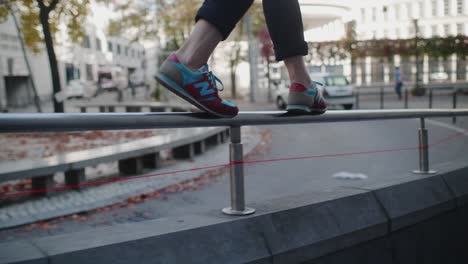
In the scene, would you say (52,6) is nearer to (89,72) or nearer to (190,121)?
(190,121)

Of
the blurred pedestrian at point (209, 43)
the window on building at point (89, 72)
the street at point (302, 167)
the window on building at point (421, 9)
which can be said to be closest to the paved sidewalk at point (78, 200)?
the street at point (302, 167)

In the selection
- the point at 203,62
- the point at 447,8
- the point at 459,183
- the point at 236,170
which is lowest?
the point at 459,183

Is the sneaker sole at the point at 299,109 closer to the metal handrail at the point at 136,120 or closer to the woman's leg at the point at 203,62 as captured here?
the metal handrail at the point at 136,120

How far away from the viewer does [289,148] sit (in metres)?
11.6

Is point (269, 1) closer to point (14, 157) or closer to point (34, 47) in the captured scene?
point (14, 157)

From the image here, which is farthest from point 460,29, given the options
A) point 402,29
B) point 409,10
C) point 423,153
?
point 423,153

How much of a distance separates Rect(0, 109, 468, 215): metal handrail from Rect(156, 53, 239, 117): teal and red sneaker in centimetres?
5

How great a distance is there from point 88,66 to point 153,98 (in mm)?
24833

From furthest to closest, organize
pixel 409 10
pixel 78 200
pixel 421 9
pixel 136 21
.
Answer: pixel 409 10, pixel 421 9, pixel 136 21, pixel 78 200

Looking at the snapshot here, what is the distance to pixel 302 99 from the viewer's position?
7.58 ft

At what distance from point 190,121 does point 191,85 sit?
152 mm

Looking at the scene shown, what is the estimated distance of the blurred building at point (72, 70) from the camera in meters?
31.7

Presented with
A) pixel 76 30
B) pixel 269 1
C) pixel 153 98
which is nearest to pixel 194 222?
pixel 269 1

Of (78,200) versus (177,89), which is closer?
(177,89)
